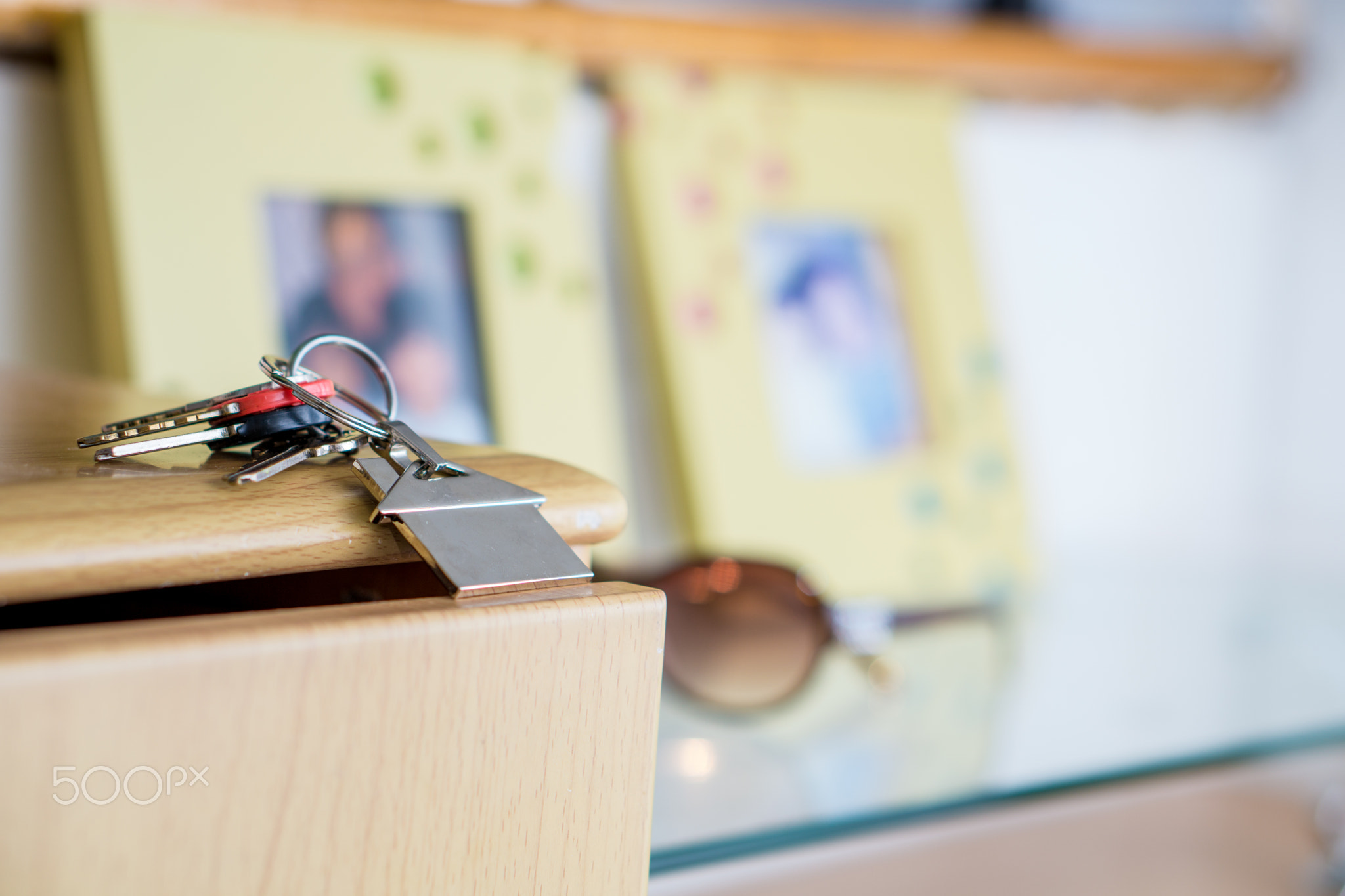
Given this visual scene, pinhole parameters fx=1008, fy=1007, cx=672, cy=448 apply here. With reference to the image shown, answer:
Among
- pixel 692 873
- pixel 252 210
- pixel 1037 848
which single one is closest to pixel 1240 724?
pixel 1037 848

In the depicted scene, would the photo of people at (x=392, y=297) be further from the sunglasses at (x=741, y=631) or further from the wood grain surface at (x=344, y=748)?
the wood grain surface at (x=344, y=748)

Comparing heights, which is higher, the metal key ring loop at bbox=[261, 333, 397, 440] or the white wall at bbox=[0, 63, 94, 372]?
the white wall at bbox=[0, 63, 94, 372]

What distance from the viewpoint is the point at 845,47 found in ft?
2.26

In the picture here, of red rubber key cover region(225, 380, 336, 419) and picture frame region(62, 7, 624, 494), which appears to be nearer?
red rubber key cover region(225, 380, 336, 419)

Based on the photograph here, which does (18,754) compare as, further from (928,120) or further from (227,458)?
(928,120)

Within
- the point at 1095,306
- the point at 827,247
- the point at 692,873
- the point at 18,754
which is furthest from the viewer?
the point at 1095,306

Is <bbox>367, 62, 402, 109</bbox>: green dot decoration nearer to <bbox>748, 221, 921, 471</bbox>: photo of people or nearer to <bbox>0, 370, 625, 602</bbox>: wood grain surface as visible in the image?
<bbox>748, 221, 921, 471</bbox>: photo of people

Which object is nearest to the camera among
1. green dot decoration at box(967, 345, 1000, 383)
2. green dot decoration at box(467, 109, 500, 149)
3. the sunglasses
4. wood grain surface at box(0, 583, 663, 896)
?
wood grain surface at box(0, 583, 663, 896)

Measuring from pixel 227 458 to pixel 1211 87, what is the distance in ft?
2.95

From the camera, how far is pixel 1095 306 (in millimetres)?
844

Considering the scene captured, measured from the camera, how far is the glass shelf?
365mm

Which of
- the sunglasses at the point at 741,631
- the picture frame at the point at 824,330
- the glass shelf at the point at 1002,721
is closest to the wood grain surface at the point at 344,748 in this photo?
the glass shelf at the point at 1002,721

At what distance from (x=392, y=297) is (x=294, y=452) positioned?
38 cm

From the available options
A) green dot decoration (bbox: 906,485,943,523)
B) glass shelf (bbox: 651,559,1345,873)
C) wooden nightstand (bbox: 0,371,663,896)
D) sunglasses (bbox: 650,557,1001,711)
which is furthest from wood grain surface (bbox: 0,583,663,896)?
green dot decoration (bbox: 906,485,943,523)
